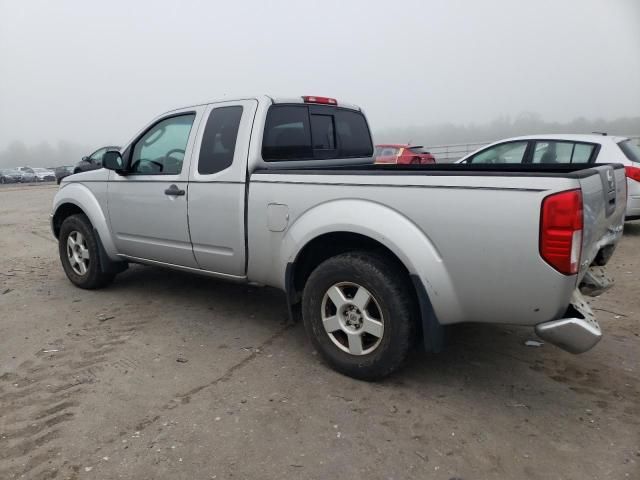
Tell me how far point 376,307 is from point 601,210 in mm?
1384

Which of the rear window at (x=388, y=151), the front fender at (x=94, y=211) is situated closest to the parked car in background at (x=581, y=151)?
the front fender at (x=94, y=211)

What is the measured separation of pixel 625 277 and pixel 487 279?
12.2 feet

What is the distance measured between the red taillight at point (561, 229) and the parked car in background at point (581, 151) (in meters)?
4.63

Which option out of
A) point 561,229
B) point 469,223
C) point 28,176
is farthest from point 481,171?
point 28,176

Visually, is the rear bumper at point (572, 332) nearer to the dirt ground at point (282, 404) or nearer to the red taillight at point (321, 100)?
the dirt ground at point (282, 404)

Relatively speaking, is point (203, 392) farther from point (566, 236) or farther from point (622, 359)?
point (622, 359)

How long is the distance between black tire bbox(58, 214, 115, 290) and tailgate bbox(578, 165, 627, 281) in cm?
428

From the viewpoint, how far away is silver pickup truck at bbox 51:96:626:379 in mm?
2510

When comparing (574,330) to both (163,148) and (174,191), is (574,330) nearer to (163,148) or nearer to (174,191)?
(174,191)

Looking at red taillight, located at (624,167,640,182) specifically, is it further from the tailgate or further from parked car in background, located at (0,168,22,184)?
parked car in background, located at (0,168,22,184)

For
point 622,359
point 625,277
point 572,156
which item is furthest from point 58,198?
point 572,156

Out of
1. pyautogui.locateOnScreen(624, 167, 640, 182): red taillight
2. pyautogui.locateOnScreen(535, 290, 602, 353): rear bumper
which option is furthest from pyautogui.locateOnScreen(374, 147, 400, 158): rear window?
pyautogui.locateOnScreen(535, 290, 602, 353): rear bumper

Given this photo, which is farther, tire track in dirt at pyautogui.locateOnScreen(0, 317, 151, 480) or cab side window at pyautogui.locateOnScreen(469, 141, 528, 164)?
cab side window at pyautogui.locateOnScreen(469, 141, 528, 164)

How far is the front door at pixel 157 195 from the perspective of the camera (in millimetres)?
4098
